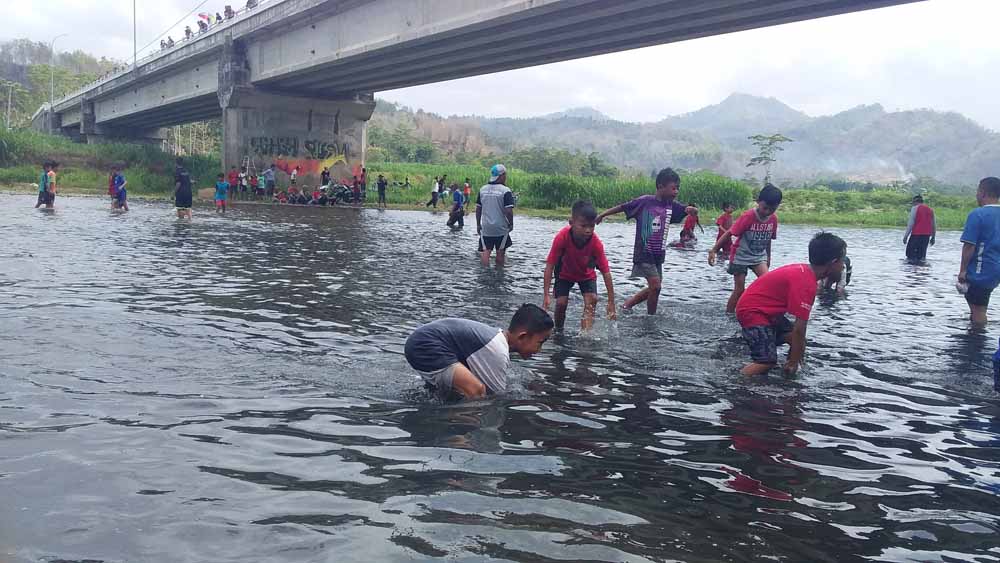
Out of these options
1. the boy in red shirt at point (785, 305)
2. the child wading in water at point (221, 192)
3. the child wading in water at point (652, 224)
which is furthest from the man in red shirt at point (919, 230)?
the child wading in water at point (221, 192)

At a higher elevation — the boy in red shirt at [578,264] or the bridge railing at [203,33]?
the bridge railing at [203,33]

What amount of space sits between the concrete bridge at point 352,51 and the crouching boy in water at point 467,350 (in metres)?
15.3

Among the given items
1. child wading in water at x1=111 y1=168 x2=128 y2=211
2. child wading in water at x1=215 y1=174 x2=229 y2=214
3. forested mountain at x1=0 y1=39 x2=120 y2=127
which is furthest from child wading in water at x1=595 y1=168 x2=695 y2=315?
forested mountain at x1=0 y1=39 x2=120 y2=127

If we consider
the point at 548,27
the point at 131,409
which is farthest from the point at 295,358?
the point at 548,27

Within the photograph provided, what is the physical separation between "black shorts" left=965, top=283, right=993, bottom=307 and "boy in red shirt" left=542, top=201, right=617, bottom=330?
14.9ft

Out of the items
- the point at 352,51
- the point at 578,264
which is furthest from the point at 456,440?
Result: the point at 352,51

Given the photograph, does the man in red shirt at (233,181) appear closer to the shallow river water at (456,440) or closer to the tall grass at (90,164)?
the tall grass at (90,164)

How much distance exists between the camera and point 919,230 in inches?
798

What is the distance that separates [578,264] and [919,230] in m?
15.2

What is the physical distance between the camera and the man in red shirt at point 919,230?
19367 millimetres

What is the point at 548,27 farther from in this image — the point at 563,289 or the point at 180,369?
the point at 180,369

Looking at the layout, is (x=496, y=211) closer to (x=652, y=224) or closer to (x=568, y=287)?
(x=652, y=224)

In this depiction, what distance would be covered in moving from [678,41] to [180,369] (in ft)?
69.1

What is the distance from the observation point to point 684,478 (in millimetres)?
4496
